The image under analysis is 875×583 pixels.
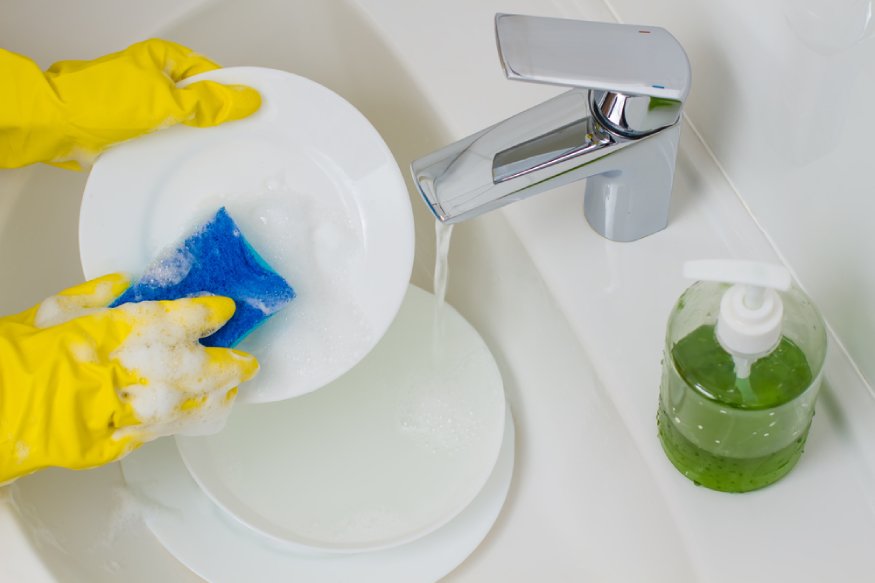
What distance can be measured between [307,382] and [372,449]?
0.10 metres

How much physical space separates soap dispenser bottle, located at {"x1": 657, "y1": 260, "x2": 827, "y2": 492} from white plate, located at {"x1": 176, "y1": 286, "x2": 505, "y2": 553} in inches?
7.6

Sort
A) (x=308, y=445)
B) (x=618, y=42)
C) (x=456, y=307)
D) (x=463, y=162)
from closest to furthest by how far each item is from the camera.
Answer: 1. (x=618, y=42)
2. (x=463, y=162)
3. (x=308, y=445)
4. (x=456, y=307)

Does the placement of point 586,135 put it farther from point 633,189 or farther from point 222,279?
point 222,279

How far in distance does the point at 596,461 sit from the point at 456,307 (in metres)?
0.23

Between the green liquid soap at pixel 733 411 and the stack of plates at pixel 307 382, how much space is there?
0.57 feet

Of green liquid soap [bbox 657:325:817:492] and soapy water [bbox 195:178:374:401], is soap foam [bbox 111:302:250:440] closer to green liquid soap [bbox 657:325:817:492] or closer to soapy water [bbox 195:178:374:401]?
soapy water [bbox 195:178:374:401]

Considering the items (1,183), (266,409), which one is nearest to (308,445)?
(266,409)

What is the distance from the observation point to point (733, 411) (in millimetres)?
602

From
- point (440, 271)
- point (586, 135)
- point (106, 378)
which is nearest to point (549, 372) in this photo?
point (440, 271)

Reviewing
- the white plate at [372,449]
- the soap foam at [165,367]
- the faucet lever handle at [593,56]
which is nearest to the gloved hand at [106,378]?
the soap foam at [165,367]

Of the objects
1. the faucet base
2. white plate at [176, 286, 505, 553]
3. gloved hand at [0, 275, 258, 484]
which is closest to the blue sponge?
gloved hand at [0, 275, 258, 484]

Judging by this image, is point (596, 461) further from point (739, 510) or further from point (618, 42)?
point (618, 42)

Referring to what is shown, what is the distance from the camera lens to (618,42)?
589mm

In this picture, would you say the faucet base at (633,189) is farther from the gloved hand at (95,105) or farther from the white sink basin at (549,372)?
the gloved hand at (95,105)
